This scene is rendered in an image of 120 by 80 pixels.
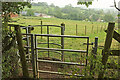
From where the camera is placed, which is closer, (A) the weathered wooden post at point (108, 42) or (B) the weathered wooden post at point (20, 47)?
(A) the weathered wooden post at point (108, 42)

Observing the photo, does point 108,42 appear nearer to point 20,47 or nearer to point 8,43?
point 20,47

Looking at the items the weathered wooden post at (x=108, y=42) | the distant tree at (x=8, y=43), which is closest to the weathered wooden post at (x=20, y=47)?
the distant tree at (x=8, y=43)

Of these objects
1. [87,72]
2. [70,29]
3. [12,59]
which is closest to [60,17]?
[70,29]

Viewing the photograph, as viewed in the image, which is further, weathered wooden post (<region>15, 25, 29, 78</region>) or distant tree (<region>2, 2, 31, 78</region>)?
weathered wooden post (<region>15, 25, 29, 78</region>)

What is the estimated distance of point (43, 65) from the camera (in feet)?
11.8

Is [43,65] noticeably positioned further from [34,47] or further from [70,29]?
[70,29]

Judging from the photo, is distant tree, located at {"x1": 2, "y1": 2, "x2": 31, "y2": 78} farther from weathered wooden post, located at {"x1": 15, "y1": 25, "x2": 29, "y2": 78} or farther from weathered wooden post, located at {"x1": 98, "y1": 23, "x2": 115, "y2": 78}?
weathered wooden post, located at {"x1": 98, "y1": 23, "x2": 115, "y2": 78}

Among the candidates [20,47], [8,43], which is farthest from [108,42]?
[8,43]

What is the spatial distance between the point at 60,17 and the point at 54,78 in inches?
167

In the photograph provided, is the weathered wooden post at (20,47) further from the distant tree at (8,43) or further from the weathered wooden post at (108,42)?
the weathered wooden post at (108,42)

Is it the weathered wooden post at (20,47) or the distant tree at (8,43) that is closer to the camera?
the distant tree at (8,43)

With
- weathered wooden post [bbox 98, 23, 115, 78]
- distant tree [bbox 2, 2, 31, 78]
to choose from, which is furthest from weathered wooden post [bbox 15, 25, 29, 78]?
weathered wooden post [bbox 98, 23, 115, 78]

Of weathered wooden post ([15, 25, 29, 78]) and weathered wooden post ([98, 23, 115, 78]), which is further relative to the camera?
weathered wooden post ([15, 25, 29, 78])

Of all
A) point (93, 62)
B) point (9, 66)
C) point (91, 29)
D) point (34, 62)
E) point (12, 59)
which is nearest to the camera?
point (93, 62)
